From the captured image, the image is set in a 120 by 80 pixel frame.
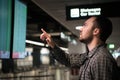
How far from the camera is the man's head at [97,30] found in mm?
1993

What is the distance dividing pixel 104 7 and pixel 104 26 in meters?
3.43

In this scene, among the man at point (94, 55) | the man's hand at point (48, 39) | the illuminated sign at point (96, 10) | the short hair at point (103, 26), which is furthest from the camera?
the illuminated sign at point (96, 10)

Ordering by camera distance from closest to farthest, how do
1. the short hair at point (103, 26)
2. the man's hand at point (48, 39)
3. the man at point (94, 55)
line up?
the man at point (94, 55)
the short hair at point (103, 26)
the man's hand at point (48, 39)

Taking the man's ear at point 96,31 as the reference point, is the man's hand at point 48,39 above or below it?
below

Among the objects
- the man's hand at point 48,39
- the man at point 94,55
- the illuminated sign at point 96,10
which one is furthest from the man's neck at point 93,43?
the illuminated sign at point 96,10

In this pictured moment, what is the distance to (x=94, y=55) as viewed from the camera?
6.22 feet

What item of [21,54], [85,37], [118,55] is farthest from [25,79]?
[85,37]

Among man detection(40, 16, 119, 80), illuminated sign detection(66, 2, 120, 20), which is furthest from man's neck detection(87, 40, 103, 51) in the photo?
illuminated sign detection(66, 2, 120, 20)

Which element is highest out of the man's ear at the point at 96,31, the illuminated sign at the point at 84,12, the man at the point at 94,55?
the illuminated sign at the point at 84,12

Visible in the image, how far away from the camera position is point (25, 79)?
30.3ft

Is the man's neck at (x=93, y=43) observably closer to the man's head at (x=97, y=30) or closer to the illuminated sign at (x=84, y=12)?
the man's head at (x=97, y=30)

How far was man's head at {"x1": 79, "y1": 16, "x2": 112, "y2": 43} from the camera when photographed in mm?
1993

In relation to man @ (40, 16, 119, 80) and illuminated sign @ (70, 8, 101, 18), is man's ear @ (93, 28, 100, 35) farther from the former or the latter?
illuminated sign @ (70, 8, 101, 18)

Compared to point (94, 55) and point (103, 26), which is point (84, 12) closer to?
point (103, 26)
